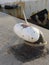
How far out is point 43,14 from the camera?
6.93ft

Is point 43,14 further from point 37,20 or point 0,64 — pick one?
point 0,64

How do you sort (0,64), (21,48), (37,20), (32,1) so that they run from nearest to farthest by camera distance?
(0,64)
(21,48)
(37,20)
(32,1)

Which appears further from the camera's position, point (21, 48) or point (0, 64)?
point (21, 48)

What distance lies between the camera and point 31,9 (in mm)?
2328

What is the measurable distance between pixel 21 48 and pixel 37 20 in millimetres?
1348

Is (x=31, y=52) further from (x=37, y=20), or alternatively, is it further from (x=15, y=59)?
(x=37, y=20)

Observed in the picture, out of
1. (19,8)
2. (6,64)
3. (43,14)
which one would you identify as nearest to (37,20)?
(43,14)

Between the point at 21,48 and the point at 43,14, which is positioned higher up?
the point at 21,48

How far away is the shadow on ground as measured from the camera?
0.63m

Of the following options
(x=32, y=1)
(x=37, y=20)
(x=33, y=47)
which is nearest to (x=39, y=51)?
(x=33, y=47)

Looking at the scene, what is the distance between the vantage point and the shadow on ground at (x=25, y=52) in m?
0.63

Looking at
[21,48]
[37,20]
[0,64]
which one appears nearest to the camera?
[0,64]

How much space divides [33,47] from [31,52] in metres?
0.03

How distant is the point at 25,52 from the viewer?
2.17 ft
